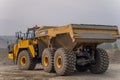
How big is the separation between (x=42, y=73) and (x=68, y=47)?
6.97 ft

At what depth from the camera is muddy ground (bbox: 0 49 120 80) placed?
15.8 meters

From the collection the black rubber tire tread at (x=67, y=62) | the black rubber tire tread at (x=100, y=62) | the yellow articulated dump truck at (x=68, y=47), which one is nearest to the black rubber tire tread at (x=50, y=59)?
the yellow articulated dump truck at (x=68, y=47)

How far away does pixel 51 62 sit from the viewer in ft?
59.2

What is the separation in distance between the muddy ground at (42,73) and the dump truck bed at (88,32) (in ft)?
6.11

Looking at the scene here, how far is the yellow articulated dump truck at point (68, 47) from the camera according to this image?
1652 cm

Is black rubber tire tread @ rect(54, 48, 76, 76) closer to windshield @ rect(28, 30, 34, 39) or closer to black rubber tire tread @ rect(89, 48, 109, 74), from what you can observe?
black rubber tire tread @ rect(89, 48, 109, 74)

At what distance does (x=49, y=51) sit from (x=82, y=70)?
253 cm

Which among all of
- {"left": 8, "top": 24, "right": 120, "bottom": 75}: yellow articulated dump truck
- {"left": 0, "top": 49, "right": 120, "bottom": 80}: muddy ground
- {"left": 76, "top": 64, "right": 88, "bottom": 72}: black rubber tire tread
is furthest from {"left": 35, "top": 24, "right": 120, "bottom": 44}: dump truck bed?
{"left": 76, "top": 64, "right": 88, "bottom": 72}: black rubber tire tread

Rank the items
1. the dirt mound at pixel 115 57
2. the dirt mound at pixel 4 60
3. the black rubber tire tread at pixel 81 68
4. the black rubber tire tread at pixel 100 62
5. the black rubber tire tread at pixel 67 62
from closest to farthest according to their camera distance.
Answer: the black rubber tire tread at pixel 67 62
the black rubber tire tread at pixel 100 62
the black rubber tire tread at pixel 81 68
the dirt mound at pixel 4 60
the dirt mound at pixel 115 57

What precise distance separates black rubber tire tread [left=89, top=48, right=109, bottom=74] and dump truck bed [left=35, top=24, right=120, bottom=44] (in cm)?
108

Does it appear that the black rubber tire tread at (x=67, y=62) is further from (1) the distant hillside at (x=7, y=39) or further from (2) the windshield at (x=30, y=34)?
(1) the distant hillside at (x=7, y=39)

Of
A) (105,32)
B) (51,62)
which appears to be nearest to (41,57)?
(51,62)

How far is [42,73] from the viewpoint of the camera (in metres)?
18.2

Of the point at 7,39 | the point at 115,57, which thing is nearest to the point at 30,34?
the point at 115,57
